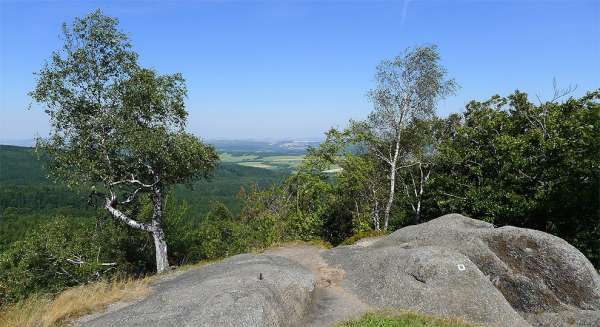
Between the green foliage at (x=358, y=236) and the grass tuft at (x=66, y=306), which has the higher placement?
the grass tuft at (x=66, y=306)

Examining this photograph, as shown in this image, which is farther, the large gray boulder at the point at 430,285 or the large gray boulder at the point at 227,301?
the large gray boulder at the point at 430,285

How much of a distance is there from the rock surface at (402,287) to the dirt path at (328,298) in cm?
4

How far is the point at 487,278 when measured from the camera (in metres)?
18.6

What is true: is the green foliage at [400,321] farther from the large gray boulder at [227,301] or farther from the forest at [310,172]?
the forest at [310,172]

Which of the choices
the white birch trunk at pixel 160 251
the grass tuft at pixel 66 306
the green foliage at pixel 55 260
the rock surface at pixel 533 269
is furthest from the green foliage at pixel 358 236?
the green foliage at pixel 55 260

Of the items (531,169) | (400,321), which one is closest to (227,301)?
(400,321)

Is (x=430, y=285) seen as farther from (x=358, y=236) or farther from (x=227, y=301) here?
(x=358, y=236)

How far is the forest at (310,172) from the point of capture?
88.8 feet

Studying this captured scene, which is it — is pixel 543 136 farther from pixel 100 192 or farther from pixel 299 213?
pixel 100 192

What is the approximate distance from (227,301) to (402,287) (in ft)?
26.6

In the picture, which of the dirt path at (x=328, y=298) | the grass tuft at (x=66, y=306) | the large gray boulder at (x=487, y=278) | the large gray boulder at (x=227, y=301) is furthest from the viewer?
the large gray boulder at (x=487, y=278)

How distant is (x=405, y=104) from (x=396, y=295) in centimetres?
2292

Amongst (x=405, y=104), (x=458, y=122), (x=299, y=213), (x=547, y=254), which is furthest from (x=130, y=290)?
(x=458, y=122)

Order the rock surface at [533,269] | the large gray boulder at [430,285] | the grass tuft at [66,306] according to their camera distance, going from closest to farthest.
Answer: the grass tuft at [66,306] → the large gray boulder at [430,285] → the rock surface at [533,269]
